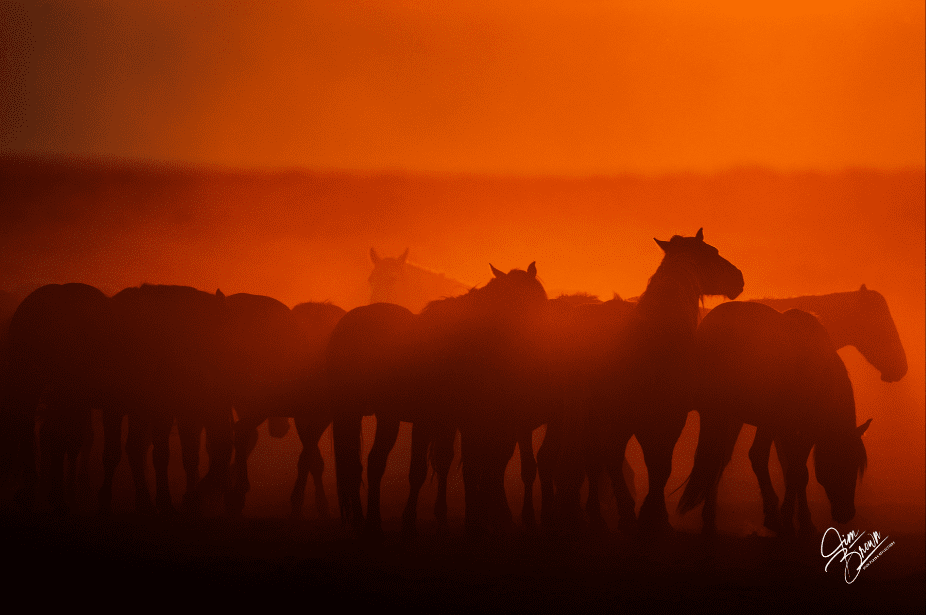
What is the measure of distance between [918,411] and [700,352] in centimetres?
877

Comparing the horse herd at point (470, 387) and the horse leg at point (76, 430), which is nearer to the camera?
the horse herd at point (470, 387)

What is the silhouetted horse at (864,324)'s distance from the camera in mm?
12453

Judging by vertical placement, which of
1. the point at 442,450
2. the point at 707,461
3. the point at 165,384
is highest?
the point at 165,384

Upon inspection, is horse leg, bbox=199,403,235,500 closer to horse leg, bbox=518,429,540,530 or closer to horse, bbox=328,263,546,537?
horse, bbox=328,263,546,537

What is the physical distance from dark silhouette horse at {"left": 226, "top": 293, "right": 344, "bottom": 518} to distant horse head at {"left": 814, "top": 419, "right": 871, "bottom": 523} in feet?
19.6

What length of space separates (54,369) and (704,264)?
825cm

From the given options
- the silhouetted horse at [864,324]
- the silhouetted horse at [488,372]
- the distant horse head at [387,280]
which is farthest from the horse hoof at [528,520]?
the distant horse head at [387,280]

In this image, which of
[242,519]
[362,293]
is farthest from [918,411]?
[242,519]

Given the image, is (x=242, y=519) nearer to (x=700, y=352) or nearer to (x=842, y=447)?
(x=700, y=352)

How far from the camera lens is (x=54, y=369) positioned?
10.5 metres

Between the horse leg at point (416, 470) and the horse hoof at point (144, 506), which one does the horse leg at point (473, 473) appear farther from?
the horse hoof at point (144, 506)

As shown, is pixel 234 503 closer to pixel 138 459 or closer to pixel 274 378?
pixel 138 459
